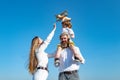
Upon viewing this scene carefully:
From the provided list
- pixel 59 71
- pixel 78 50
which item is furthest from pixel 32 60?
pixel 78 50

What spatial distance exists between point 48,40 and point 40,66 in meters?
1.08

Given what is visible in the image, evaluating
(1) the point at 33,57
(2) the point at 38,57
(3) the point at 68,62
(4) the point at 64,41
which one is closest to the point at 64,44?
(4) the point at 64,41

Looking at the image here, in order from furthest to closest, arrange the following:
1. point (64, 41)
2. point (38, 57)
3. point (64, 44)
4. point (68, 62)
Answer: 1. point (38, 57)
2. point (64, 44)
3. point (64, 41)
4. point (68, 62)

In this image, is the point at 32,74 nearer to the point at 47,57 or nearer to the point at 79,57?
the point at 47,57

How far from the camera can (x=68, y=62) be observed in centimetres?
1083

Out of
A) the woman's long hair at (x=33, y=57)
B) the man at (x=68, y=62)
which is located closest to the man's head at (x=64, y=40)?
the man at (x=68, y=62)

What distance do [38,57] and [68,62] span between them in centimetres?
128

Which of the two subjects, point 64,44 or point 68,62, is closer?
point 68,62

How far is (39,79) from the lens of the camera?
431 inches

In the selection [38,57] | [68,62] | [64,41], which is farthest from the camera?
[38,57]

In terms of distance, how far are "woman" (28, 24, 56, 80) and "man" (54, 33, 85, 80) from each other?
0.61 m

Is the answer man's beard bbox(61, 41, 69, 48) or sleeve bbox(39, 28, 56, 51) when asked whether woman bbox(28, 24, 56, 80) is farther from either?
man's beard bbox(61, 41, 69, 48)

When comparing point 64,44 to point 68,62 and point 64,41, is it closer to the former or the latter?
point 64,41

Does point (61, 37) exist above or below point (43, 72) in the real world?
above
